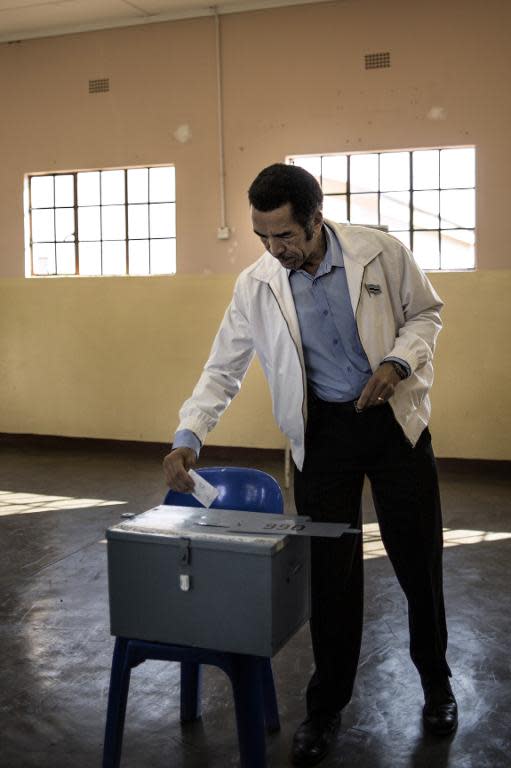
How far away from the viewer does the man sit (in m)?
2.06

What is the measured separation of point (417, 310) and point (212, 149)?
4420 millimetres

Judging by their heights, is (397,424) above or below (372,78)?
below

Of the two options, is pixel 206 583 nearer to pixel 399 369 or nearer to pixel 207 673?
pixel 399 369

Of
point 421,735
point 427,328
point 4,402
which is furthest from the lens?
point 4,402

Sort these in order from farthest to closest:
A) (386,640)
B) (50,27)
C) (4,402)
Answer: (4,402) < (50,27) < (386,640)

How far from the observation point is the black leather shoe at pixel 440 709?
224 centimetres

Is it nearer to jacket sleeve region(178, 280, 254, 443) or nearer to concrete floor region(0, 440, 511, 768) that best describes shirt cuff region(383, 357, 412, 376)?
jacket sleeve region(178, 280, 254, 443)

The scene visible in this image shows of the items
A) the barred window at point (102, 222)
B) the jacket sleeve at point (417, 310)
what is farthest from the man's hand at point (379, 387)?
the barred window at point (102, 222)

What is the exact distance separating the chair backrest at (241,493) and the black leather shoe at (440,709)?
68 centimetres

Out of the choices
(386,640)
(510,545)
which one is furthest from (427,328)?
(510,545)

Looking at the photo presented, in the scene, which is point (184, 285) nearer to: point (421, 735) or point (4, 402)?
point (4, 402)

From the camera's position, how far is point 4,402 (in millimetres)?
7113

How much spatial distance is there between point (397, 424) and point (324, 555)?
38 centimetres

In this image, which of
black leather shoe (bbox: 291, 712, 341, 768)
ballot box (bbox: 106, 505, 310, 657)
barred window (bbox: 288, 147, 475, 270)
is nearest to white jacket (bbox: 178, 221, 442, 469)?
ballot box (bbox: 106, 505, 310, 657)
